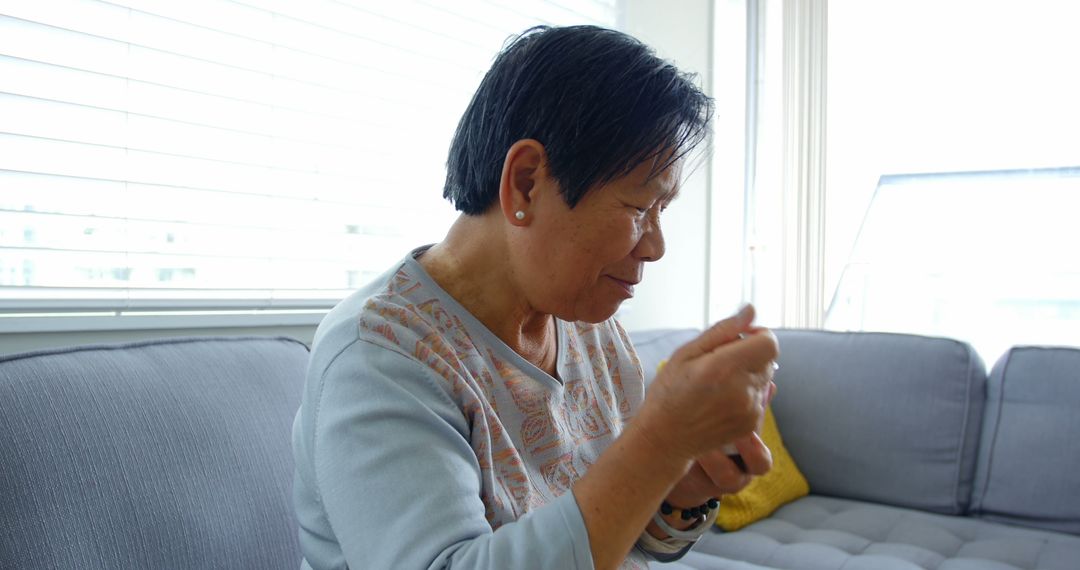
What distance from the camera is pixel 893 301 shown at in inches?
130

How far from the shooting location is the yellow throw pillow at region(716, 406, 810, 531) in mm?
2070

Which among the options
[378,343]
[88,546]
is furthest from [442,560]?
[88,546]

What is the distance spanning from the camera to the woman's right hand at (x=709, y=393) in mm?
719

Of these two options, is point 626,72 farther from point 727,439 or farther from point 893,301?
point 893,301

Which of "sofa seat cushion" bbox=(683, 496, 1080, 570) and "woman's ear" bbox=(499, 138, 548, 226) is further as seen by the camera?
"sofa seat cushion" bbox=(683, 496, 1080, 570)

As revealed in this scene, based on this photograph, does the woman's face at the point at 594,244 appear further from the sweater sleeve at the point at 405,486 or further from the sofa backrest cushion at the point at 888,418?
the sofa backrest cushion at the point at 888,418

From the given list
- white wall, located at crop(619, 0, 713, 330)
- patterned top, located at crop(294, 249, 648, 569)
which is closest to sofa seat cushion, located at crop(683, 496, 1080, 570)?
patterned top, located at crop(294, 249, 648, 569)

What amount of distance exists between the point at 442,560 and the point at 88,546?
1.84ft

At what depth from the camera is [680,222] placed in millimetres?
3350

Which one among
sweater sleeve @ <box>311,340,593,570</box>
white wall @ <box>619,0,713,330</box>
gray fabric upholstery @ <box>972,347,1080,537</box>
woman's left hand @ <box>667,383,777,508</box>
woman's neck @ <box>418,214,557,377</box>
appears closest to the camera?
sweater sleeve @ <box>311,340,593,570</box>

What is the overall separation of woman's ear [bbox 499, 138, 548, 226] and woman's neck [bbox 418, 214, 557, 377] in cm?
5

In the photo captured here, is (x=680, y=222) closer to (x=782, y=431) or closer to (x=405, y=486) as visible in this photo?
(x=782, y=431)

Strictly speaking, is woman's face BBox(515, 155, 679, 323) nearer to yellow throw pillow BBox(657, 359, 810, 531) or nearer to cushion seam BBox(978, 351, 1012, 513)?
yellow throw pillow BBox(657, 359, 810, 531)

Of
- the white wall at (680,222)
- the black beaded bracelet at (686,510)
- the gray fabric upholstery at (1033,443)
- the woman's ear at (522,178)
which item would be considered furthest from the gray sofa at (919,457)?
the woman's ear at (522,178)
